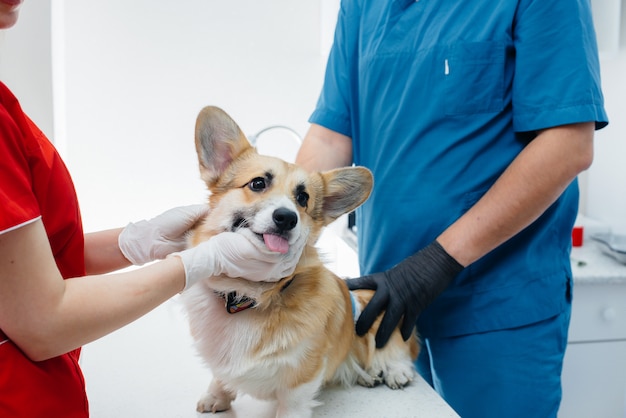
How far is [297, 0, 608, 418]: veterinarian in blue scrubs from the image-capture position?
1070 mm

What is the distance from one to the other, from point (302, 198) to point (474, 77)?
0.51 metres

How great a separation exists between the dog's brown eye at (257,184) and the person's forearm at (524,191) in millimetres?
439

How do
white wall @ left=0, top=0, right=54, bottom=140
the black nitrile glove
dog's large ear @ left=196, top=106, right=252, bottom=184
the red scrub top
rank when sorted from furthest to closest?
white wall @ left=0, top=0, right=54, bottom=140 → the black nitrile glove → dog's large ear @ left=196, top=106, right=252, bottom=184 → the red scrub top

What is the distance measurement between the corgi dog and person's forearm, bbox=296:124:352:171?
332 millimetres

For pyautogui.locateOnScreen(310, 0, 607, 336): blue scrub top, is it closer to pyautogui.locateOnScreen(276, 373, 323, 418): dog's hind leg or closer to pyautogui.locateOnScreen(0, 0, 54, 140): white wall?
pyautogui.locateOnScreen(276, 373, 323, 418): dog's hind leg

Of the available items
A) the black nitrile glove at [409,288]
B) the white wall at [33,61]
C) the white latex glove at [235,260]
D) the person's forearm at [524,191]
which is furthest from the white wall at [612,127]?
the white wall at [33,61]

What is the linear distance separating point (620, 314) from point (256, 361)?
62.8 inches

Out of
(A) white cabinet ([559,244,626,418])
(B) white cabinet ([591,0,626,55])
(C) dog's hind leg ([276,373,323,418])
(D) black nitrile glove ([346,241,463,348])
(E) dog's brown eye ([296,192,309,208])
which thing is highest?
(B) white cabinet ([591,0,626,55])

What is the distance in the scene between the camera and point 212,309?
974 mm

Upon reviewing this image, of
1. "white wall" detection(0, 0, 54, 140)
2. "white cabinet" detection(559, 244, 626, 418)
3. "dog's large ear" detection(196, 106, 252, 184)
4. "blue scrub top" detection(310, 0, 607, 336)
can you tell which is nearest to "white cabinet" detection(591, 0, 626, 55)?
"white cabinet" detection(559, 244, 626, 418)

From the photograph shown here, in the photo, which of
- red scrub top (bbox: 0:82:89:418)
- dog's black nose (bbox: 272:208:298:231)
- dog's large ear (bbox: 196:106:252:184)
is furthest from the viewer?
dog's large ear (bbox: 196:106:252:184)

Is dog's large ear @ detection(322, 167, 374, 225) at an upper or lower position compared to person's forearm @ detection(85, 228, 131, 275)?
upper

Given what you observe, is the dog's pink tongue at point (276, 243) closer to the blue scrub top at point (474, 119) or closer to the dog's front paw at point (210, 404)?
the dog's front paw at point (210, 404)

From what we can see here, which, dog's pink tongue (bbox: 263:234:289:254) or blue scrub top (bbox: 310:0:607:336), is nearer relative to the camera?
dog's pink tongue (bbox: 263:234:289:254)
